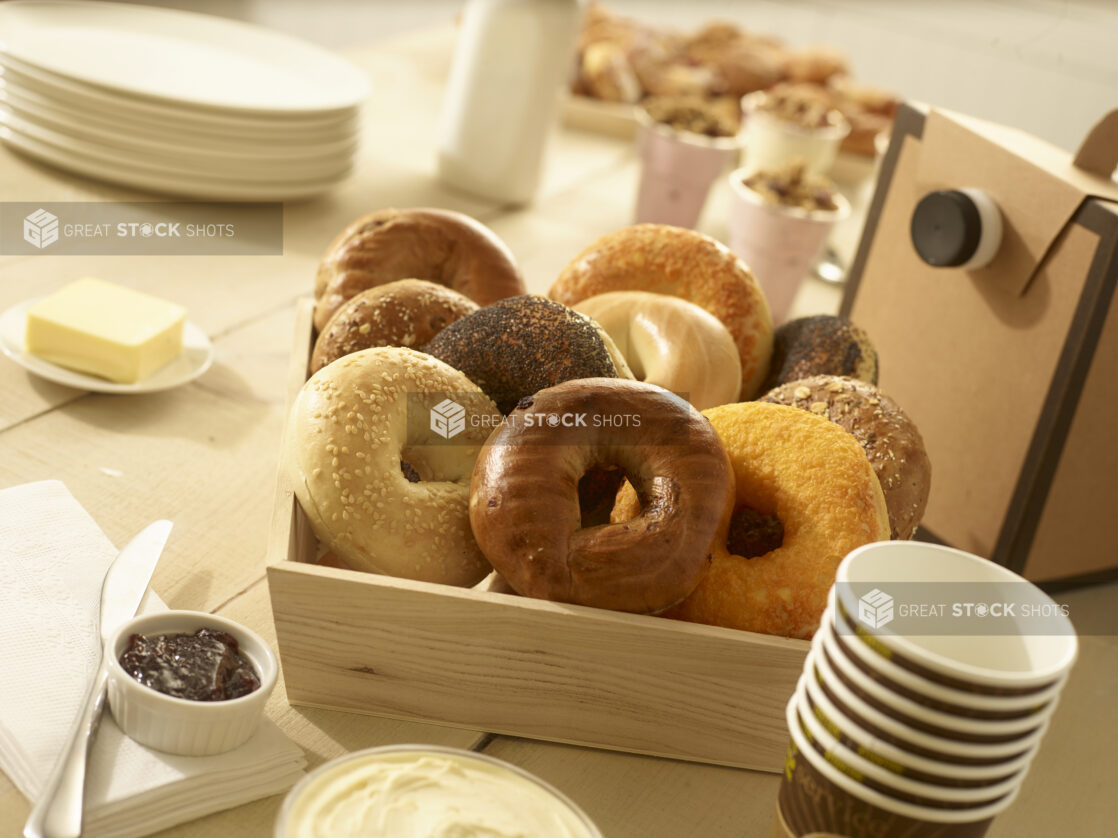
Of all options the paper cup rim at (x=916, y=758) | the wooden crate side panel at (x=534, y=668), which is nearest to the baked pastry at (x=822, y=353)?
the wooden crate side panel at (x=534, y=668)

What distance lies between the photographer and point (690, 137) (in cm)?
168

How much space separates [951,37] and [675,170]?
174 centimetres

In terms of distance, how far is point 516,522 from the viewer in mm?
709

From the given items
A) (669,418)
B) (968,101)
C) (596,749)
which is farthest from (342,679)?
(968,101)

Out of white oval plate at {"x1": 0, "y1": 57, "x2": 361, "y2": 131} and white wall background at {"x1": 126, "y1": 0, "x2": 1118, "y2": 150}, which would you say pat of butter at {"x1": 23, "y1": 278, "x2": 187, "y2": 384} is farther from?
white wall background at {"x1": 126, "y1": 0, "x2": 1118, "y2": 150}

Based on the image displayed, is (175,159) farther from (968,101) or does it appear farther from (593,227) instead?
(968,101)

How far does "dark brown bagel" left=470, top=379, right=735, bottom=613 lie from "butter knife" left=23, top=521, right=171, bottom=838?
26 centimetres

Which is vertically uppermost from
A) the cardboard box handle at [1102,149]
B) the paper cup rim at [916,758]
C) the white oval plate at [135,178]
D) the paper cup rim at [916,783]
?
the cardboard box handle at [1102,149]

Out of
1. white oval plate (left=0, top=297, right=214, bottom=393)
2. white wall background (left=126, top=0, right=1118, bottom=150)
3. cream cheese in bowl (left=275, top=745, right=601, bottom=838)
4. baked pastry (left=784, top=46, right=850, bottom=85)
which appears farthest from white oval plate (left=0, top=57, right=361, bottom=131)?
white wall background (left=126, top=0, right=1118, bottom=150)

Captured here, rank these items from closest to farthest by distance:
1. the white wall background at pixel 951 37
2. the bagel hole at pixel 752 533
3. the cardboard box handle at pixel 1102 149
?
the bagel hole at pixel 752 533
the cardboard box handle at pixel 1102 149
the white wall background at pixel 951 37

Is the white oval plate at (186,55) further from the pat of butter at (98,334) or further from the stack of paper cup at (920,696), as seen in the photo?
the stack of paper cup at (920,696)

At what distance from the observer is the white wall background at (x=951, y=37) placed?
102 inches

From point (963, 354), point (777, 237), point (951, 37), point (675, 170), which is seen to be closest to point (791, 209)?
point (777, 237)

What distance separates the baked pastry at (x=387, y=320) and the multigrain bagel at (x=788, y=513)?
0.27 metres
